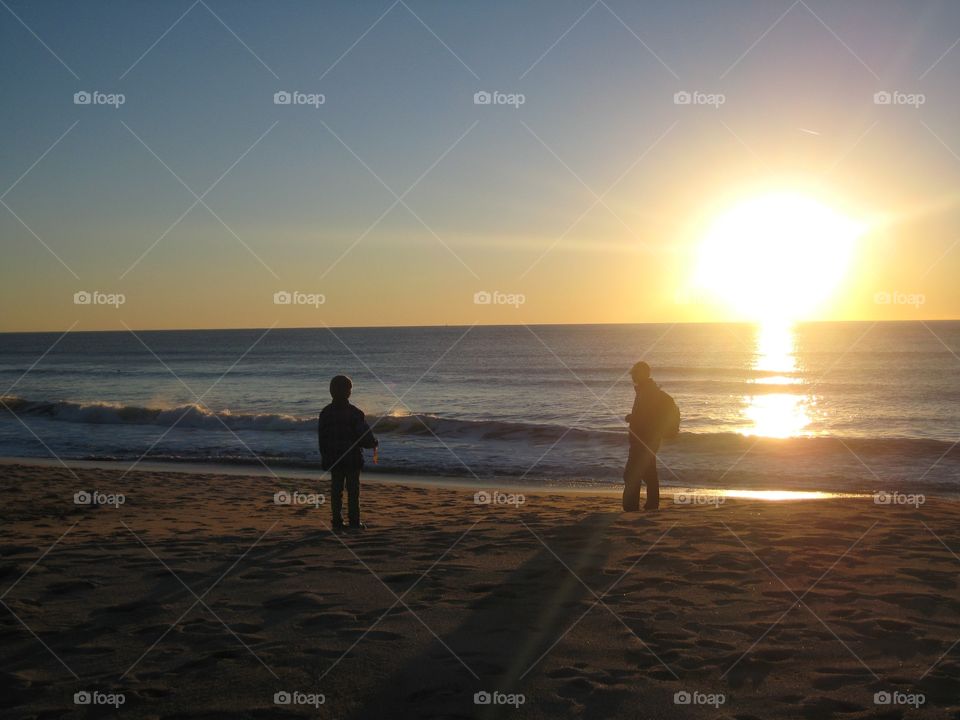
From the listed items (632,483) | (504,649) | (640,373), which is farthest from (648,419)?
(504,649)

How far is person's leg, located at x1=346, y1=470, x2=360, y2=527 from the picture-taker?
9.06m

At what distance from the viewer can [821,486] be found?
16.5 metres

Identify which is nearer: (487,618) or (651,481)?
(487,618)

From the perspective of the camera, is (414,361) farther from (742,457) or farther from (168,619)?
(168,619)

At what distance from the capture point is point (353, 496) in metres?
9.17

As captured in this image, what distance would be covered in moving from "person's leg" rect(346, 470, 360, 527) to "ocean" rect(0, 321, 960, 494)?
25.3ft

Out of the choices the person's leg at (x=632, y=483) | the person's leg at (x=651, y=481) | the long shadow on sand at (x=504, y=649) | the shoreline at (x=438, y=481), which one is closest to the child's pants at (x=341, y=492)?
the long shadow on sand at (x=504, y=649)

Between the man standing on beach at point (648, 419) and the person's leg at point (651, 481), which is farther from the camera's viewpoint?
the person's leg at point (651, 481)

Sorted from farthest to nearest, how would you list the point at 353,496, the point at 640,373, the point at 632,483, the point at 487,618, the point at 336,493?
the point at 632,483 < the point at 640,373 < the point at 353,496 < the point at 336,493 < the point at 487,618

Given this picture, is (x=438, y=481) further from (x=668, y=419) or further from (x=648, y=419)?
(x=668, y=419)

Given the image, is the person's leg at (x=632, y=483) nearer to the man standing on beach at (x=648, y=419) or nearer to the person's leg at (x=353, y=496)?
the man standing on beach at (x=648, y=419)

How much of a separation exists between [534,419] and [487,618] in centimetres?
2633

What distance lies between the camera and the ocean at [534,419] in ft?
62.2

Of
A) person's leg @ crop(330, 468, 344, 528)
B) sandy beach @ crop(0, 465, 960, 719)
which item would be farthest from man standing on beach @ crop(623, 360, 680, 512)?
person's leg @ crop(330, 468, 344, 528)
